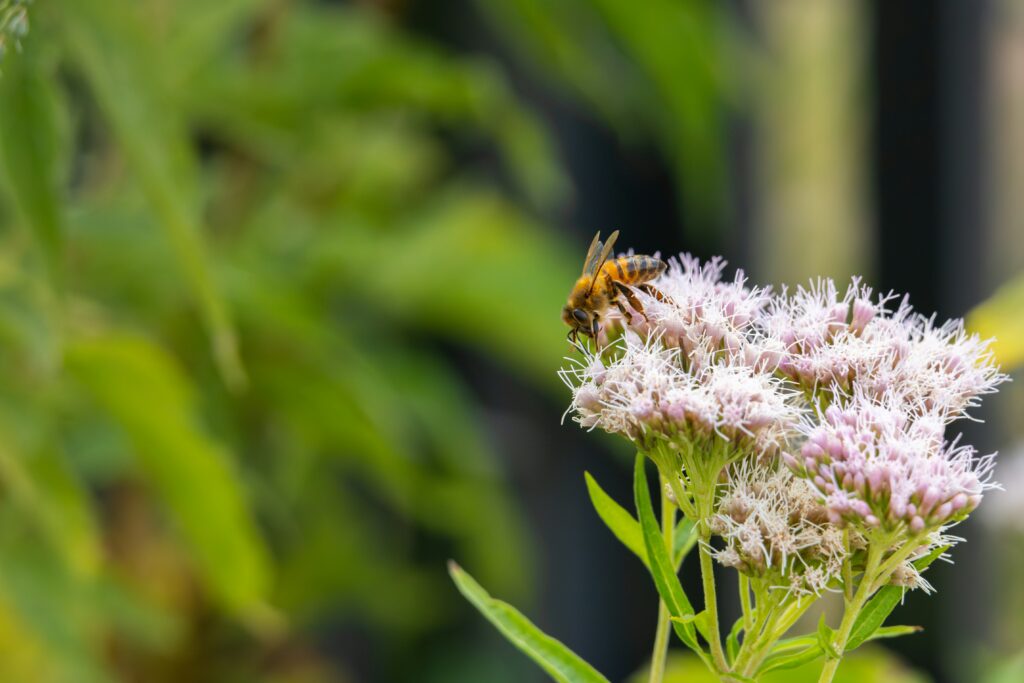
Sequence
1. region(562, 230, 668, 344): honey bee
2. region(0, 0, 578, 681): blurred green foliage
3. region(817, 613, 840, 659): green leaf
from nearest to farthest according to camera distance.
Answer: region(817, 613, 840, 659): green leaf → region(562, 230, 668, 344): honey bee → region(0, 0, 578, 681): blurred green foliage

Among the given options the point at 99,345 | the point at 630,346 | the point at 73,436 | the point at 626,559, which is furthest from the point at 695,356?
the point at 626,559

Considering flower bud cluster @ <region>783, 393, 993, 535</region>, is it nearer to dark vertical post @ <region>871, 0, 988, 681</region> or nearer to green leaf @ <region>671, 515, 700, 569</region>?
green leaf @ <region>671, 515, 700, 569</region>

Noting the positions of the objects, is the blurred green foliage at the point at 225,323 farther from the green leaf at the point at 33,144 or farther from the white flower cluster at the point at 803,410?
the white flower cluster at the point at 803,410

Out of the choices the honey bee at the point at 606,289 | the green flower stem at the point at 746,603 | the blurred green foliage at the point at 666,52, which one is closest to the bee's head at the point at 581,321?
the honey bee at the point at 606,289

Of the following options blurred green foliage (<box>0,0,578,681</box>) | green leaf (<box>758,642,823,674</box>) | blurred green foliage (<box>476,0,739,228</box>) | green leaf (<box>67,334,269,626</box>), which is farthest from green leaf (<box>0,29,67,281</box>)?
blurred green foliage (<box>476,0,739,228</box>)

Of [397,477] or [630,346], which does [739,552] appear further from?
[397,477]

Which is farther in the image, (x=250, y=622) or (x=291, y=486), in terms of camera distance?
(x=291, y=486)
